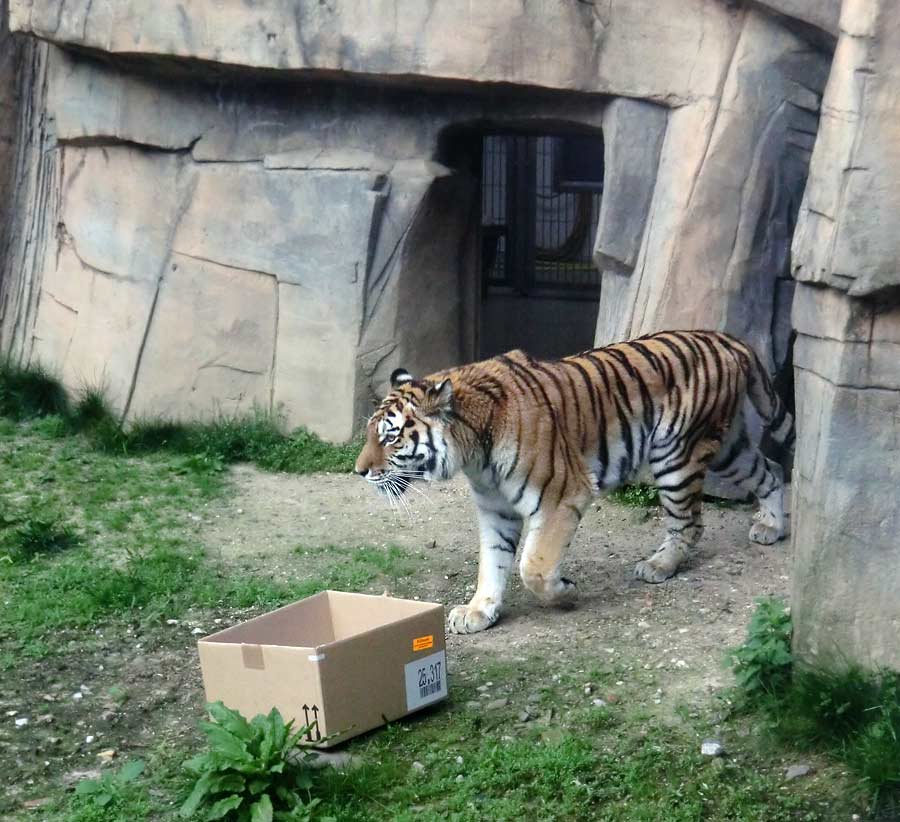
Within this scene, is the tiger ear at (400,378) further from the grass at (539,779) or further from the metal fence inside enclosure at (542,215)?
the metal fence inside enclosure at (542,215)

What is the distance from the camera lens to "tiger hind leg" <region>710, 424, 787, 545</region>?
5.59m

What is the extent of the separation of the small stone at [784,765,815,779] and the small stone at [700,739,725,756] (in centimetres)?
20

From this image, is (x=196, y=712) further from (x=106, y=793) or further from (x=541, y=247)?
(x=541, y=247)

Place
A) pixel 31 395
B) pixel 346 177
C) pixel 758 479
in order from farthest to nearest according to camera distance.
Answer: pixel 31 395 → pixel 346 177 → pixel 758 479

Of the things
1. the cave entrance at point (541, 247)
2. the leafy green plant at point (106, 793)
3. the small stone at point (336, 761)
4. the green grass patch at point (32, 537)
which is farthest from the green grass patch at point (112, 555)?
the cave entrance at point (541, 247)

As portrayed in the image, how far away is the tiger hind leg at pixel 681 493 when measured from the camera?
5.30 m

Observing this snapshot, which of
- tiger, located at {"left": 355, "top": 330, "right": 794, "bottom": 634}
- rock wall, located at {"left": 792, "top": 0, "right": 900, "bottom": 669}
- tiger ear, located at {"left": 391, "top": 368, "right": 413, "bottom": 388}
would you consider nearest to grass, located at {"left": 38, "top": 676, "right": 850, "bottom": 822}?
rock wall, located at {"left": 792, "top": 0, "right": 900, "bottom": 669}

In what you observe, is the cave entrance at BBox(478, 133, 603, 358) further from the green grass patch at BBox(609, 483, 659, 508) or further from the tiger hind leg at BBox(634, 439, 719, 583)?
the tiger hind leg at BBox(634, 439, 719, 583)

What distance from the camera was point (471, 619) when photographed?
15.6ft

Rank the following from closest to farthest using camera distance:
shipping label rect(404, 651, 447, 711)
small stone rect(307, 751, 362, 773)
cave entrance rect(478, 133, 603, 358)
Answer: small stone rect(307, 751, 362, 773)
shipping label rect(404, 651, 447, 711)
cave entrance rect(478, 133, 603, 358)

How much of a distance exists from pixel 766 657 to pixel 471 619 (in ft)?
4.13

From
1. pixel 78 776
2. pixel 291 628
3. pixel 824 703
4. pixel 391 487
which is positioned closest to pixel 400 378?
pixel 391 487

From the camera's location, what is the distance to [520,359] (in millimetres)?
5145

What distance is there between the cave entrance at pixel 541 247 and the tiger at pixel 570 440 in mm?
3955
